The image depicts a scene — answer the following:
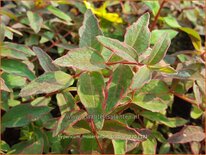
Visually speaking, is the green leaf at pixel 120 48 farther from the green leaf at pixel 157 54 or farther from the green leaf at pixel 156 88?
the green leaf at pixel 156 88

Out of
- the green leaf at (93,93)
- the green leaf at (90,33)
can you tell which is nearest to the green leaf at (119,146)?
the green leaf at (93,93)

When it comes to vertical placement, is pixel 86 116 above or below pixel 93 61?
below

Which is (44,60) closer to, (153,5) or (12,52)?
(12,52)

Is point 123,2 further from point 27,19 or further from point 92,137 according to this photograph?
point 92,137

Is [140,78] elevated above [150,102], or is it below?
above

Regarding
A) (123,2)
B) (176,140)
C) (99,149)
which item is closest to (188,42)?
(123,2)

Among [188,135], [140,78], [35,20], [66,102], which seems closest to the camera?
[140,78]

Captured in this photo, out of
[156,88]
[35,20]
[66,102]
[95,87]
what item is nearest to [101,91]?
[95,87]
